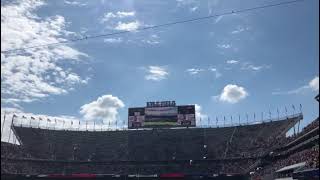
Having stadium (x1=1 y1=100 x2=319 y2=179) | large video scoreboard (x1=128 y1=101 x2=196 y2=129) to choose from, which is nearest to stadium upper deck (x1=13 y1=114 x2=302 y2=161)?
stadium (x1=1 y1=100 x2=319 y2=179)

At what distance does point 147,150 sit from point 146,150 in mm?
239

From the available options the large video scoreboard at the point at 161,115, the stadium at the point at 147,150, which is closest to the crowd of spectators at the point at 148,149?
the stadium at the point at 147,150

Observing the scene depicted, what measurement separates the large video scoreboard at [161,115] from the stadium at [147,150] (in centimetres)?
121

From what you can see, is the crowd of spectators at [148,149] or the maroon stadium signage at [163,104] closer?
the crowd of spectators at [148,149]

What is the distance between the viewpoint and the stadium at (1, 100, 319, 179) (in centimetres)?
8975

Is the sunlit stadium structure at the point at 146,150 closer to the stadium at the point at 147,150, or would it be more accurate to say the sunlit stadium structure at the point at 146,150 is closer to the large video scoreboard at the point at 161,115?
the stadium at the point at 147,150

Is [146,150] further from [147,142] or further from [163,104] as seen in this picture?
[163,104]

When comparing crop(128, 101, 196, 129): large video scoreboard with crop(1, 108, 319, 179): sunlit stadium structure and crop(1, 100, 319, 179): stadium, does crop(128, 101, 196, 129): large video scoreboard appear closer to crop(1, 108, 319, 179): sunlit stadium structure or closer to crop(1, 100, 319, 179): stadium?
crop(1, 100, 319, 179): stadium

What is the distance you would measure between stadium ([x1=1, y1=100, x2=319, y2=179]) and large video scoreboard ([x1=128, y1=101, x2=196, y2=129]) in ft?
3.96

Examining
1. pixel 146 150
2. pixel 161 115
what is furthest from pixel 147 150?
pixel 161 115

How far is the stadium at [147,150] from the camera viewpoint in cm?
8975

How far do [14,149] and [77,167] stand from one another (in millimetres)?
14372

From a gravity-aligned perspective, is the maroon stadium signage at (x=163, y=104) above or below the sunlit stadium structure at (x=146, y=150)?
above

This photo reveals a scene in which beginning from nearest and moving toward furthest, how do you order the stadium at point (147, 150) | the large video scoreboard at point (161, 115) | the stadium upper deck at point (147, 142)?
the stadium at point (147, 150) < the large video scoreboard at point (161, 115) < the stadium upper deck at point (147, 142)
